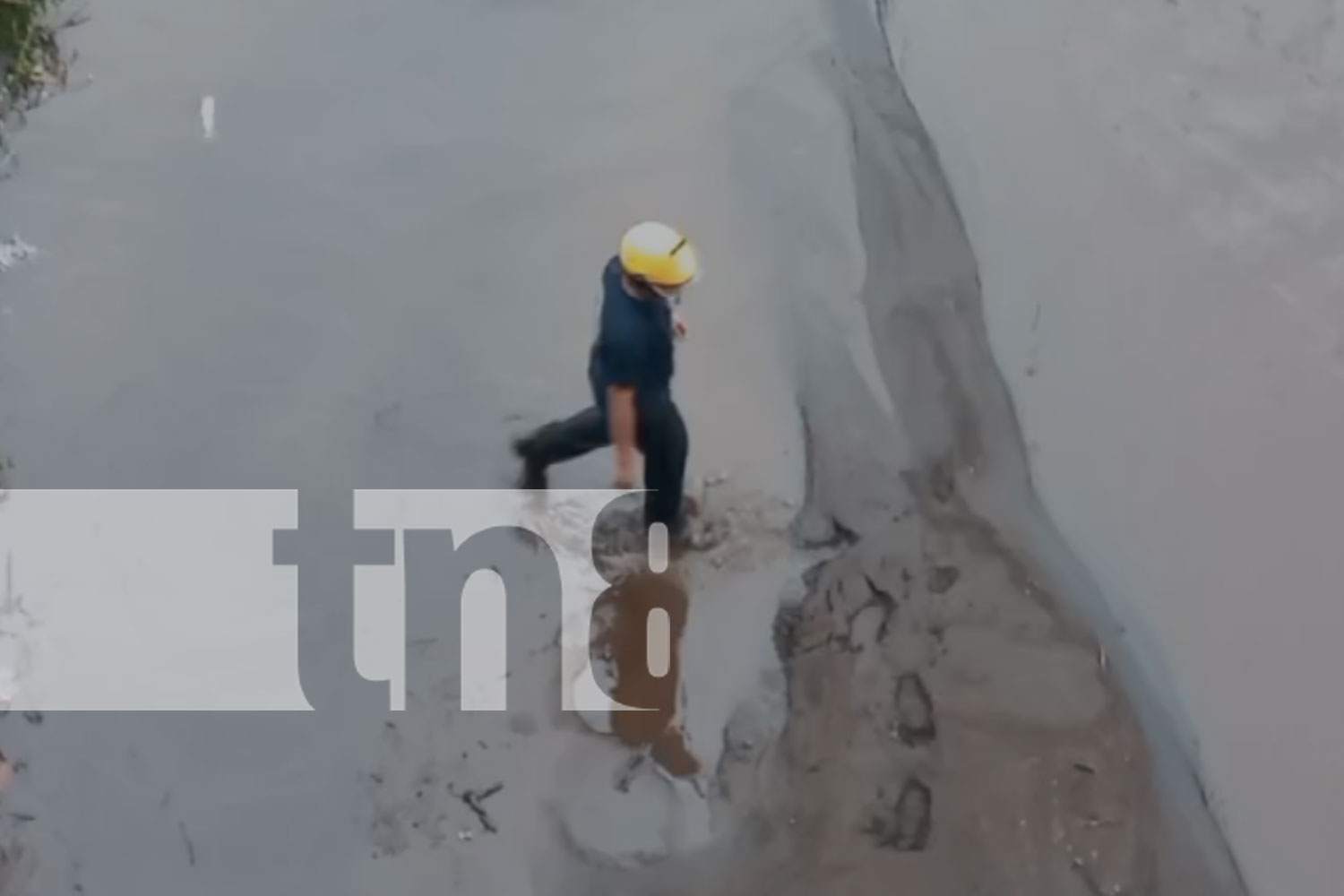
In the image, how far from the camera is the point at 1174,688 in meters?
5.27

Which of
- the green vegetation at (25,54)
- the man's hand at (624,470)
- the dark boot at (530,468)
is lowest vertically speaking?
the man's hand at (624,470)

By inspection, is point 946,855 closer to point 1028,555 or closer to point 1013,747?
point 1013,747

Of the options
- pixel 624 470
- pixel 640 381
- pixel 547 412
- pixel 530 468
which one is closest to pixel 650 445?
pixel 624 470

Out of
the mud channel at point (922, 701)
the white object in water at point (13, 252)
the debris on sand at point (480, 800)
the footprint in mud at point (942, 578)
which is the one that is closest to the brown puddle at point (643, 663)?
the mud channel at point (922, 701)

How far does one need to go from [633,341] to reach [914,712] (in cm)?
164

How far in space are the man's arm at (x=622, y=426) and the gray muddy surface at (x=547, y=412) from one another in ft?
2.02

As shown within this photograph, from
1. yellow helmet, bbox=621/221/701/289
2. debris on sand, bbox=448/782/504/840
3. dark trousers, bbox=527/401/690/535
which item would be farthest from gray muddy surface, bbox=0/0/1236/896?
yellow helmet, bbox=621/221/701/289

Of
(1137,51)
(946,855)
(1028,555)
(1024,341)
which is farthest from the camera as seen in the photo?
(1137,51)

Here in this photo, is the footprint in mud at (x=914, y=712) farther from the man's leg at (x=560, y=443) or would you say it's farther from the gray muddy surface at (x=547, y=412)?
the man's leg at (x=560, y=443)

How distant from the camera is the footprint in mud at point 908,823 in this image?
4699 mm

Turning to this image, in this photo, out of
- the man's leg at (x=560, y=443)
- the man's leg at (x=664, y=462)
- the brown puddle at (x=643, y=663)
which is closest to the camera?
the man's leg at (x=664, y=462)

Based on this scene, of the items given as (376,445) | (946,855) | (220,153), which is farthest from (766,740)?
(220,153)

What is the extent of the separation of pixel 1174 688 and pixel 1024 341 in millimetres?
1766

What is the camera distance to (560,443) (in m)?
5.37
